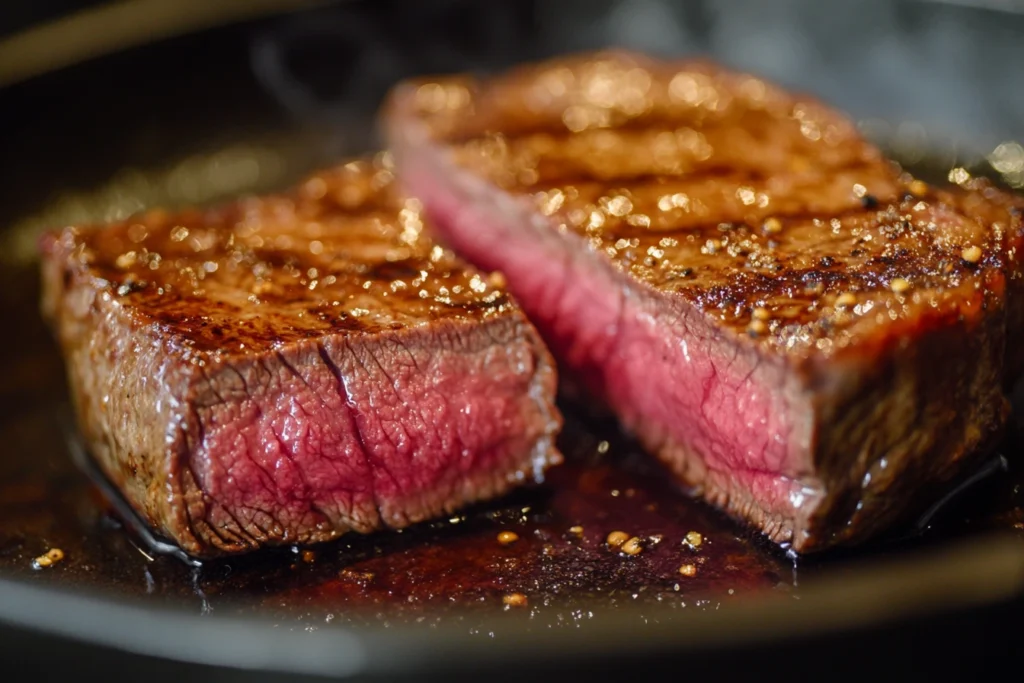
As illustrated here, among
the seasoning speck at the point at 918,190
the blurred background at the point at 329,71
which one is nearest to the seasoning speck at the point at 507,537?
the seasoning speck at the point at 918,190

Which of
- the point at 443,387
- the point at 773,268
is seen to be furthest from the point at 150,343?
the point at 773,268

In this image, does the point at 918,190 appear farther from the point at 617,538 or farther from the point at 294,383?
the point at 294,383

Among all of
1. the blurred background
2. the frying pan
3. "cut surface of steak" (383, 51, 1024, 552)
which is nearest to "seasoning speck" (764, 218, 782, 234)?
"cut surface of steak" (383, 51, 1024, 552)

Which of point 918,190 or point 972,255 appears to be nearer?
point 972,255

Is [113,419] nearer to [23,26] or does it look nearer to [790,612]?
[790,612]

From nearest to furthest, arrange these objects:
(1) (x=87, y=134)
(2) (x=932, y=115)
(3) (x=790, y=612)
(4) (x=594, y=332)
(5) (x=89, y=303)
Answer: (3) (x=790, y=612), (5) (x=89, y=303), (4) (x=594, y=332), (1) (x=87, y=134), (2) (x=932, y=115)

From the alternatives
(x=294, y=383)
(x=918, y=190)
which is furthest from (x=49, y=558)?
(x=918, y=190)

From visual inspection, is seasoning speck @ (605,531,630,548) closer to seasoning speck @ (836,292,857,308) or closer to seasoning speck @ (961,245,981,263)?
seasoning speck @ (836,292,857,308)
